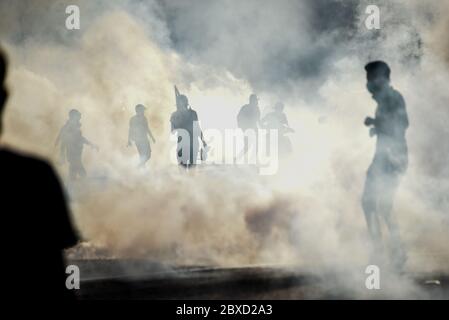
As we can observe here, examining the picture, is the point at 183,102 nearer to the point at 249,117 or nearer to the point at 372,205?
the point at 249,117

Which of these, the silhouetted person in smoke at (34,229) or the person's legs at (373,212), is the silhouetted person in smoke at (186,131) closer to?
the person's legs at (373,212)

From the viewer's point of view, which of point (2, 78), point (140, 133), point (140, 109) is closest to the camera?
point (2, 78)

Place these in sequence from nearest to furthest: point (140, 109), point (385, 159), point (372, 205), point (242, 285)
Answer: point (242, 285)
point (372, 205)
point (385, 159)
point (140, 109)

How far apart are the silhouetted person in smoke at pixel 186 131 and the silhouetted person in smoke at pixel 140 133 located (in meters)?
1.10

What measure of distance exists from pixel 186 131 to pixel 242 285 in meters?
5.97

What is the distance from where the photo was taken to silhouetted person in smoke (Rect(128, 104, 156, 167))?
12.2 metres

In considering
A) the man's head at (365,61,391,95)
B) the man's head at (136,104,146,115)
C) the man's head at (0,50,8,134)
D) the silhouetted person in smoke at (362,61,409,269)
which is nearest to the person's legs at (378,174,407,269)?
the silhouetted person in smoke at (362,61,409,269)

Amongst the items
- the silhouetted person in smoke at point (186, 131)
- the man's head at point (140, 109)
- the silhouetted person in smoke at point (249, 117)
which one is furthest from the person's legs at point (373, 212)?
the man's head at point (140, 109)

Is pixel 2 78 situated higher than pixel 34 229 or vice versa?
pixel 2 78

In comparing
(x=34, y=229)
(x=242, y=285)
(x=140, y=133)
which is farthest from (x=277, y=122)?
(x=34, y=229)

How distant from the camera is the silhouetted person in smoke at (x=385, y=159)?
6211 mm

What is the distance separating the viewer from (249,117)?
36.3ft
